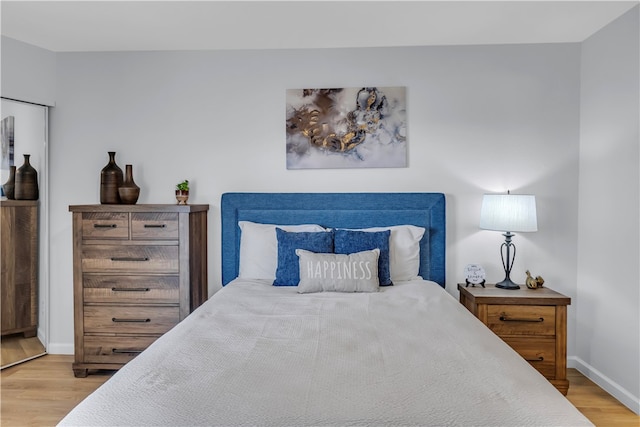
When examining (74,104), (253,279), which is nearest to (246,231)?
(253,279)

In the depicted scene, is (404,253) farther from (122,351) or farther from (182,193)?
(122,351)

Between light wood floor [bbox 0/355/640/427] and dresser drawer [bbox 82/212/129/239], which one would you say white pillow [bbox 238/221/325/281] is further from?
light wood floor [bbox 0/355/640/427]

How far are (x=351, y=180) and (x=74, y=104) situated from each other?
2280mm

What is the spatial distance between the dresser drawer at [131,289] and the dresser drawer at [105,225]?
0.29 metres

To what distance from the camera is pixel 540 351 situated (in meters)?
2.98

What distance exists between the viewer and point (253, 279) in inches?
125

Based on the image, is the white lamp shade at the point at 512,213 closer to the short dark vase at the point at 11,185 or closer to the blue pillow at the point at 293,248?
the blue pillow at the point at 293,248

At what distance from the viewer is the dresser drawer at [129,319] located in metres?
3.15

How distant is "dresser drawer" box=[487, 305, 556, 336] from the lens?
2977 millimetres

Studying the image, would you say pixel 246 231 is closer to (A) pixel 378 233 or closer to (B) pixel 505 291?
(A) pixel 378 233

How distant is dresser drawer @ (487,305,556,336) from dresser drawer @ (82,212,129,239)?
2.53 metres

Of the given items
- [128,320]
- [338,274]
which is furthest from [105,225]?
[338,274]

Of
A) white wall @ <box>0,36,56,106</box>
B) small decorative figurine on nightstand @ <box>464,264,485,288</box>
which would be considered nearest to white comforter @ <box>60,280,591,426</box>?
small decorative figurine on nightstand @ <box>464,264,485,288</box>

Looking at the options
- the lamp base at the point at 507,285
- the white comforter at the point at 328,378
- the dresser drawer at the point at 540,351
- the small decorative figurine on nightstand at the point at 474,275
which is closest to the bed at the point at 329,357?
the white comforter at the point at 328,378
